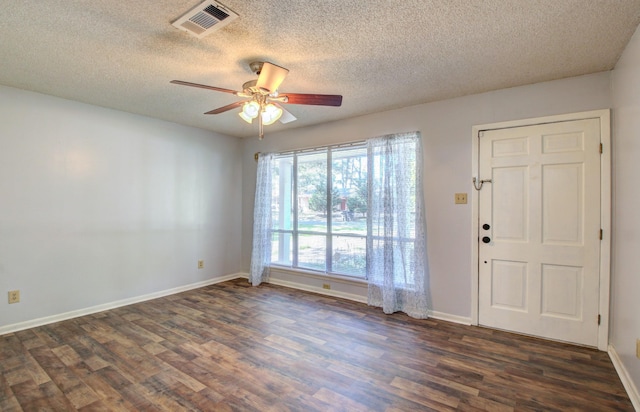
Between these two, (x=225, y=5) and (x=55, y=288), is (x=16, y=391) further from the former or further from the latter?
(x=225, y=5)

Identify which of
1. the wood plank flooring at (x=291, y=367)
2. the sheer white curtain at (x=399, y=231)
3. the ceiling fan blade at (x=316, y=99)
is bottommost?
the wood plank flooring at (x=291, y=367)

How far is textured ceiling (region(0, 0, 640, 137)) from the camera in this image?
1811mm

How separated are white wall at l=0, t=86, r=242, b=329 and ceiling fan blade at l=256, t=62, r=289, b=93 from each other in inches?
101

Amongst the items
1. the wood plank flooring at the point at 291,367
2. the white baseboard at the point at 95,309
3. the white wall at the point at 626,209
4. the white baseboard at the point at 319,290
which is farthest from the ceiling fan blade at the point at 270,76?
Result: the white baseboard at the point at 95,309

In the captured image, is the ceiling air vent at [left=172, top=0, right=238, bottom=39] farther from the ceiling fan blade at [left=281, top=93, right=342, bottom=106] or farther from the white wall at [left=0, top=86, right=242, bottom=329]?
the white wall at [left=0, top=86, right=242, bottom=329]

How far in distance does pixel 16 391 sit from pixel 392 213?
354cm

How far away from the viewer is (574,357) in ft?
8.16

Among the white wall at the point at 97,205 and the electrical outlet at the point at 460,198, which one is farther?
the electrical outlet at the point at 460,198

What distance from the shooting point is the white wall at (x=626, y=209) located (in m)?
1.98

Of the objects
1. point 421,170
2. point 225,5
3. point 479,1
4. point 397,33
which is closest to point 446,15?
point 479,1

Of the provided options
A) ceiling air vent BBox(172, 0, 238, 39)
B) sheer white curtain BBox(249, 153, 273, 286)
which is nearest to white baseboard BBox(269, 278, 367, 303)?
sheer white curtain BBox(249, 153, 273, 286)

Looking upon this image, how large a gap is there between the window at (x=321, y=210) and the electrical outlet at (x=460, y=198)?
115cm

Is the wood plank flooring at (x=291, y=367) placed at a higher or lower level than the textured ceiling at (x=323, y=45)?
lower

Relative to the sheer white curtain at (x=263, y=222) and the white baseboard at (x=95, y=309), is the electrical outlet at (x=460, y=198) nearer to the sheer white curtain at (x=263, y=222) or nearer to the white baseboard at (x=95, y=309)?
the sheer white curtain at (x=263, y=222)
